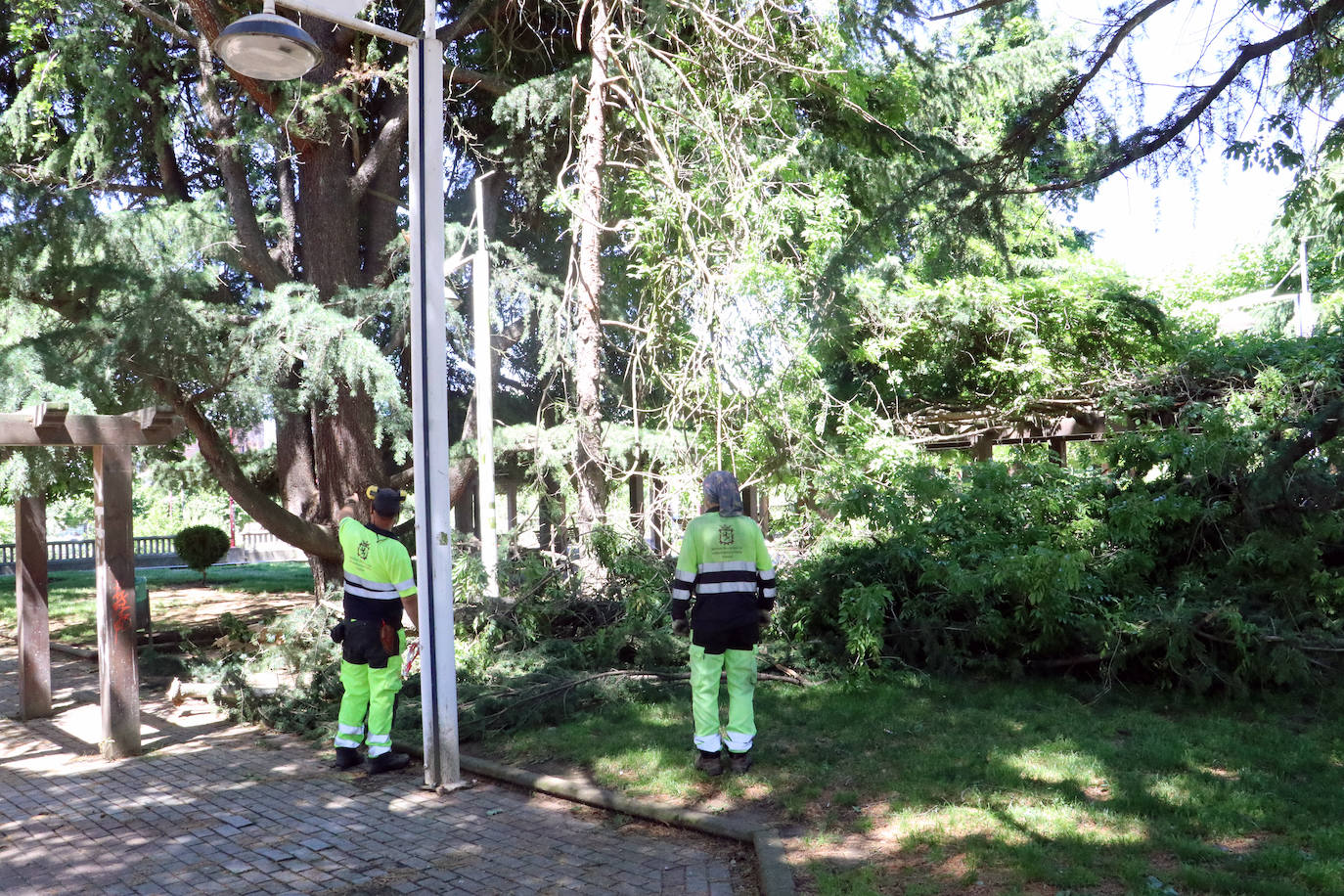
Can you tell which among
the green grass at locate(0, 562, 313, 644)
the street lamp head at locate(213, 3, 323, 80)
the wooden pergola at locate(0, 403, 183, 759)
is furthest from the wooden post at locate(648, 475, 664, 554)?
the green grass at locate(0, 562, 313, 644)

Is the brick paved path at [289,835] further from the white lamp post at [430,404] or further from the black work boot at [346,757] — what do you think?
the white lamp post at [430,404]

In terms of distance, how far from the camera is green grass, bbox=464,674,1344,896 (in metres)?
4.67

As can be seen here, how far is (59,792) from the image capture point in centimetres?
683

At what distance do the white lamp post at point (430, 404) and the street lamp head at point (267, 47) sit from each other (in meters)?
0.04

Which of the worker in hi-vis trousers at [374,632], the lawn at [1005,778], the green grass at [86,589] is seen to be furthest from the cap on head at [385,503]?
the green grass at [86,589]

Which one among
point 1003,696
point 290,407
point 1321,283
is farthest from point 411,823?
point 1321,283

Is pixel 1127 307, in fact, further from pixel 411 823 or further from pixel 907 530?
pixel 411 823

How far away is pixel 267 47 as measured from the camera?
618 cm

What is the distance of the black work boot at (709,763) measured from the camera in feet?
21.1

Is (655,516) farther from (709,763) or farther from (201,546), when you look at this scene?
(201,546)

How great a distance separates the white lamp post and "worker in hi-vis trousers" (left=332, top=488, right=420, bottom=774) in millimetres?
467

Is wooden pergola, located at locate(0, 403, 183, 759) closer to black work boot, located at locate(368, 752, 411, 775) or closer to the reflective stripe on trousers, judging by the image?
black work boot, located at locate(368, 752, 411, 775)

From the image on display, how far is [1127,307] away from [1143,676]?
9227 mm

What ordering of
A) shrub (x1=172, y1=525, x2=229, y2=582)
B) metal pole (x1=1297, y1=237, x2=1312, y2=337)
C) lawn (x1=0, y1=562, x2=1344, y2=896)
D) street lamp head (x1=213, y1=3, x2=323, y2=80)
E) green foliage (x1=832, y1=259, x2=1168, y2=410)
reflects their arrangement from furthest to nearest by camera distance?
metal pole (x1=1297, y1=237, x2=1312, y2=337) < shrub (x1=172, y1=525, x2=229, y2=582) < green foliage (x1=832, y1=259, x2=1168, y2=410) < street lamp head (x1=213, y1=3, x2=323, y2=80) < lawn (x1=0, y1=562, x2=1344, y2=896)
